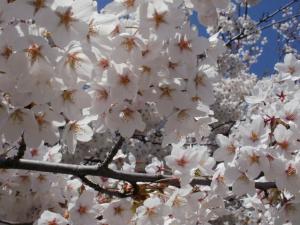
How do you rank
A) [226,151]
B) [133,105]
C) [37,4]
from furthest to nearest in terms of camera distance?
[226,151] → [133,105] → [37,4]

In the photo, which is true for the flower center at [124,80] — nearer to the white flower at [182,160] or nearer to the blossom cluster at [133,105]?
the blossom cluster at [133,105]

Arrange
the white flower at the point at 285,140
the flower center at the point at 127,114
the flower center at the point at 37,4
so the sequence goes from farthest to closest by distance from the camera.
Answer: the white flower at the point at 285,140 < the flower center at the point at 127,114 < the flower center at the point at 37,4

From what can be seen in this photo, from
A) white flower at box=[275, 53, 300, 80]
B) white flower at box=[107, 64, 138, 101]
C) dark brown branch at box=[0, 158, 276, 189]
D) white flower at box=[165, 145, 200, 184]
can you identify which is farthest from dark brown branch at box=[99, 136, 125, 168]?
white flower at box=[275, 53, 300, 80]

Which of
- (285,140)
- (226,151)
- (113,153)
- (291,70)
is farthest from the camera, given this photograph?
(291,70)

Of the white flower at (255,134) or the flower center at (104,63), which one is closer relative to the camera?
the flower center at (104,63)

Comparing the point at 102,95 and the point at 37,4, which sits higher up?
the point at 37,4

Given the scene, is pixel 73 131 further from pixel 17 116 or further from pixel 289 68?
pixel 289 68

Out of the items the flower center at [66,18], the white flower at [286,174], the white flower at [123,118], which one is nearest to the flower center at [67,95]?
the white flower at [123,118]

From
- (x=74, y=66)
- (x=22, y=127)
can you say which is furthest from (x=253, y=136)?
(x=22, y=127)

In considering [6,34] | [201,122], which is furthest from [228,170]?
[6,34]

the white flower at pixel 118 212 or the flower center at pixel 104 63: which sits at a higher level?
the flower center at pixel 104 63

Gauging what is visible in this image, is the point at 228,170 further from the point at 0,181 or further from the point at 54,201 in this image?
the point at 0,181
